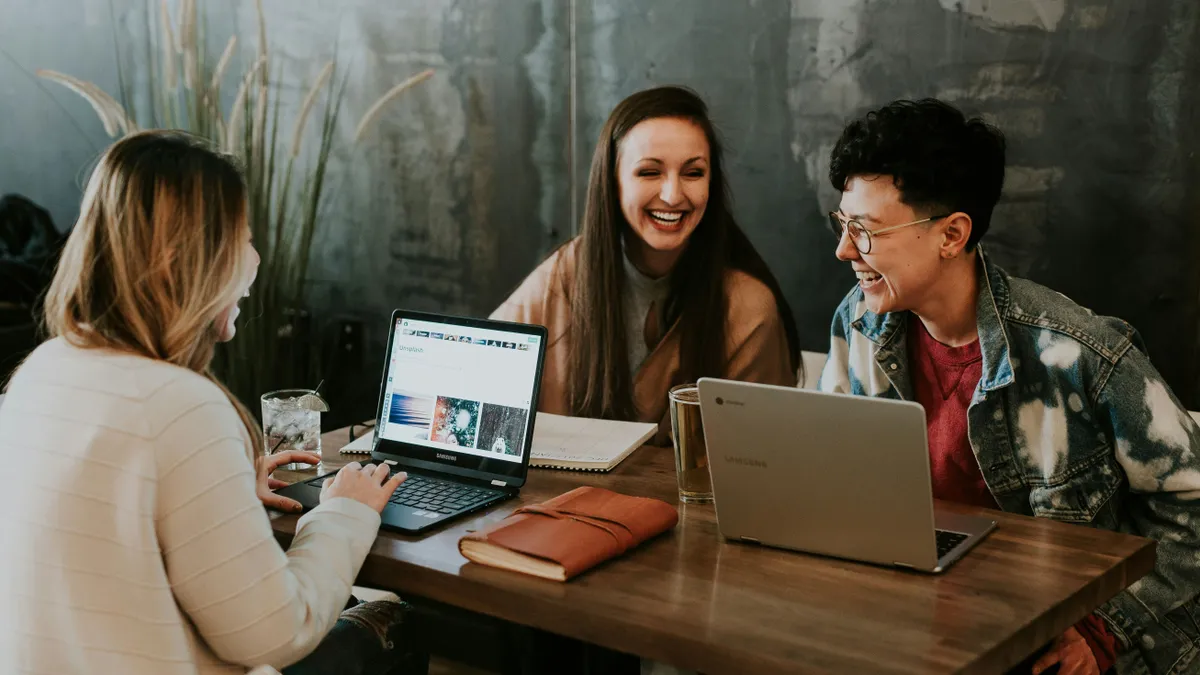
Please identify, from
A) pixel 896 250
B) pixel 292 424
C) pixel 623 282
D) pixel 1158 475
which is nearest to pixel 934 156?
pixel 896 250

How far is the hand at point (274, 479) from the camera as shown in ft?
5.89

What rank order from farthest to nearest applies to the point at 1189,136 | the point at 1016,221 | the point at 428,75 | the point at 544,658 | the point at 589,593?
the point at 428,75 → the point at 1016,221 → the point at 1189,136 → the point at 544,658 → the point at 589,593

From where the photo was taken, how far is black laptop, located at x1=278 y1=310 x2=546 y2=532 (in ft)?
6.20

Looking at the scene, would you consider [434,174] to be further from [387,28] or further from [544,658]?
[544,658]

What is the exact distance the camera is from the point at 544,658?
6.40 feet

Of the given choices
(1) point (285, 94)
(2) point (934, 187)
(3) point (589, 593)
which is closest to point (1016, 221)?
(2) point (934, 187)

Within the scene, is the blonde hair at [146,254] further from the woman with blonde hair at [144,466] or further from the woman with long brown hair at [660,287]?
the woman with long brown hair at [660,287]

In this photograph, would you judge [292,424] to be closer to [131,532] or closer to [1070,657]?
[131,532]

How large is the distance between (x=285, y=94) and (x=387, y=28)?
1.41 ft

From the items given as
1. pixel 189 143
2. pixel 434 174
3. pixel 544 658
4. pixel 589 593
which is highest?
pixel 189 143

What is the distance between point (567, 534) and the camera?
156 cm

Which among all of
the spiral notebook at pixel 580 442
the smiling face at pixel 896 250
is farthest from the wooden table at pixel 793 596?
the smiling face at pixel 896 250

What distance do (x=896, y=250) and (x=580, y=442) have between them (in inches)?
23.9

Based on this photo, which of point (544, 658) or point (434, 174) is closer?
point (544, 658)
